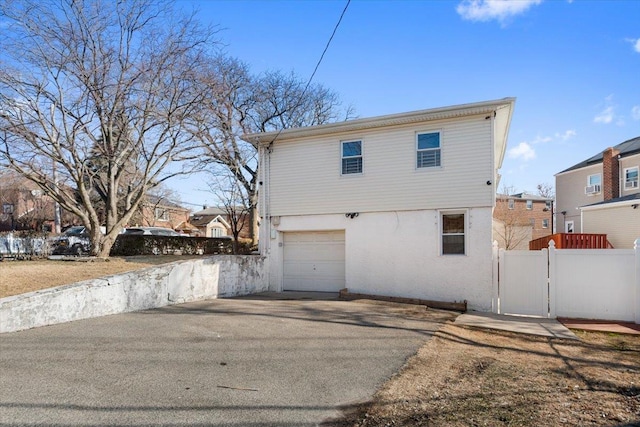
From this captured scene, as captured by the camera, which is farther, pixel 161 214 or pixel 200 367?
pixel 161 214

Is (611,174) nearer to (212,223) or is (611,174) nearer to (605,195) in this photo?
(605,195)

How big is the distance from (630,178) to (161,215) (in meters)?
40.4

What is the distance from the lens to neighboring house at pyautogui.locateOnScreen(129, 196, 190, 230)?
3817 cm

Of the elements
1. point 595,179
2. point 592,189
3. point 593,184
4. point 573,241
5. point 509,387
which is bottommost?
point 509,387

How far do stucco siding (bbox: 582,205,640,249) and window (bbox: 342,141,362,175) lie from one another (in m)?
13.6

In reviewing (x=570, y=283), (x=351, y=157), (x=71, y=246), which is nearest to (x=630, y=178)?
(x=570, y=283)

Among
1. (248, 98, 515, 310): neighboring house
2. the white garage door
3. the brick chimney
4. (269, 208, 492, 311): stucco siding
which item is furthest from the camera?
the brick chimney

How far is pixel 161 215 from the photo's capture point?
43.9 m

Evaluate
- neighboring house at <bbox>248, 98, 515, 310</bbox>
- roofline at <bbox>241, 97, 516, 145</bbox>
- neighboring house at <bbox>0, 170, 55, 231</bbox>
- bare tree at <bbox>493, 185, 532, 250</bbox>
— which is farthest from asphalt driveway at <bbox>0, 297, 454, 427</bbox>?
neighboring house at <bbox>0, 170, 55, 231</bbox>

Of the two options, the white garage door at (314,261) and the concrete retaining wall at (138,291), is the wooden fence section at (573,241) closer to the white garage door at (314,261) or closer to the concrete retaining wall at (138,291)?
the white garage door at (314,261)

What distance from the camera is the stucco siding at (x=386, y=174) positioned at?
422 inches

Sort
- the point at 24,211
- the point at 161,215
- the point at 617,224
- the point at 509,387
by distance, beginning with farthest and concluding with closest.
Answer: the point at 161,215 < the point at 24,211 < the point at 617,224 < the point at 509,387

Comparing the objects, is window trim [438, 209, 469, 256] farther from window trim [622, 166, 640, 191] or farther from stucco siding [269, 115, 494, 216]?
window trim [622, 166, 640, 191]

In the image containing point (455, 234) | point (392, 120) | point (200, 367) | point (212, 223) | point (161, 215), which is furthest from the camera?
point (212, 223)
